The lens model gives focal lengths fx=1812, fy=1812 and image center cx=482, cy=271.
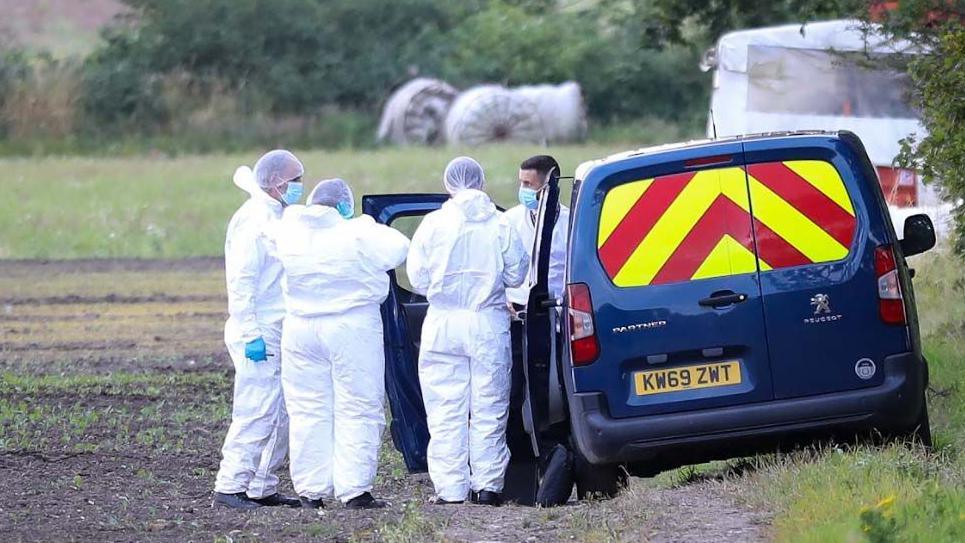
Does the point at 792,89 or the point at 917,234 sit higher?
the point at 792,89

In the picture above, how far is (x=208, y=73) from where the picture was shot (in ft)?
149

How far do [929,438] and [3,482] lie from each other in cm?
497

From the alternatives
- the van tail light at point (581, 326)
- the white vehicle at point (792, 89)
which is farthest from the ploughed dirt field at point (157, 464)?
the white vehicle at point (792, 89)

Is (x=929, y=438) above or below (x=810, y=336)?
below

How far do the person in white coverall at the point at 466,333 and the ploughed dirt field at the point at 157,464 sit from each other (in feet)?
1.30

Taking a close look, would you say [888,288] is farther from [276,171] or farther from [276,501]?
[276,501]

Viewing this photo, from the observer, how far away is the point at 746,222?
820 centimetres

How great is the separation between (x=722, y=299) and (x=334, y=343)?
2164mm

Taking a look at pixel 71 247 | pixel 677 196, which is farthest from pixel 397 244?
pixel 71 247

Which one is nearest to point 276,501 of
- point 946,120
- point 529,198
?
point 529,198

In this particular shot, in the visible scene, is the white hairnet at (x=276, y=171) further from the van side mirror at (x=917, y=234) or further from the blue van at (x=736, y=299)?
the van side mirror at (x=917, y=234)

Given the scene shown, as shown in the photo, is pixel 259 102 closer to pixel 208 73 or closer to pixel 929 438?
pixel 208 73

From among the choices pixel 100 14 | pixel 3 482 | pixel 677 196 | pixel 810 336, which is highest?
pixel 100 14

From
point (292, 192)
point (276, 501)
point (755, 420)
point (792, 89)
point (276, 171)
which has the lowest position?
point (276, 501)
